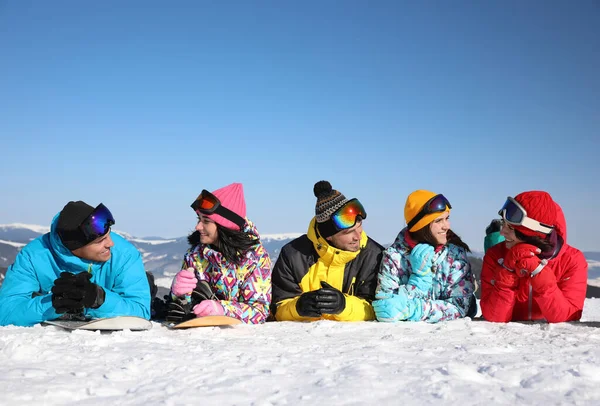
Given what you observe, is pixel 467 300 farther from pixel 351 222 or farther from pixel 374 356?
pixel 374 356

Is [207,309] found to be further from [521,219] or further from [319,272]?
[521,219]

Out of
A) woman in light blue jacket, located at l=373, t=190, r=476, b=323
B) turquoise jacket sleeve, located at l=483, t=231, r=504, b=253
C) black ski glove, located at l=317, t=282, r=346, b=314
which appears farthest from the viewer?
turquoise jacket sleeve, located at l=483, t=231, r=504, b=253

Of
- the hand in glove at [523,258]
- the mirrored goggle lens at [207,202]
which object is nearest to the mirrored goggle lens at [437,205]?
the hand in glove at [523,258]

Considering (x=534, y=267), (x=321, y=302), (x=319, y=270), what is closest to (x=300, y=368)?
(x=321, y=302)

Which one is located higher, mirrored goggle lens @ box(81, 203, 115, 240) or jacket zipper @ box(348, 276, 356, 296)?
mirrored goggle lens @ box(81, 203, 115, 240)

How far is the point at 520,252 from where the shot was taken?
4355mm

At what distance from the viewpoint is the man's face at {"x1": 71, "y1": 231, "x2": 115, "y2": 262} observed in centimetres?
441

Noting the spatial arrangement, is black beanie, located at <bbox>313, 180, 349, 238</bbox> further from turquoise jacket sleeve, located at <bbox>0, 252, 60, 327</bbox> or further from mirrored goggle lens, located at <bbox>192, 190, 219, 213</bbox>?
turquoise jacket sleeve, located at <bbox>0, 252, 60, 327</bbox>

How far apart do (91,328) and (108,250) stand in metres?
0.68

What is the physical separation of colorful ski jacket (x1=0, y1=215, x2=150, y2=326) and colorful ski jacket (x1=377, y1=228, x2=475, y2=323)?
7.06ft

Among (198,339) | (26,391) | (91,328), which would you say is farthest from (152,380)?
(91,328)

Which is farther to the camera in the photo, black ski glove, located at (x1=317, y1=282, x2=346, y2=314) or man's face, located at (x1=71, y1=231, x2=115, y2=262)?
black ski glove, located at (x1=317, y1=282, x2=346, y2=314)

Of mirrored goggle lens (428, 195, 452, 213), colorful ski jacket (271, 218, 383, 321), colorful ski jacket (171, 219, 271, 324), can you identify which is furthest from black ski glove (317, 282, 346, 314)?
mirrored goggle lens (428, 195, 452, 213)

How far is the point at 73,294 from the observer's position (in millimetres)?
4137
